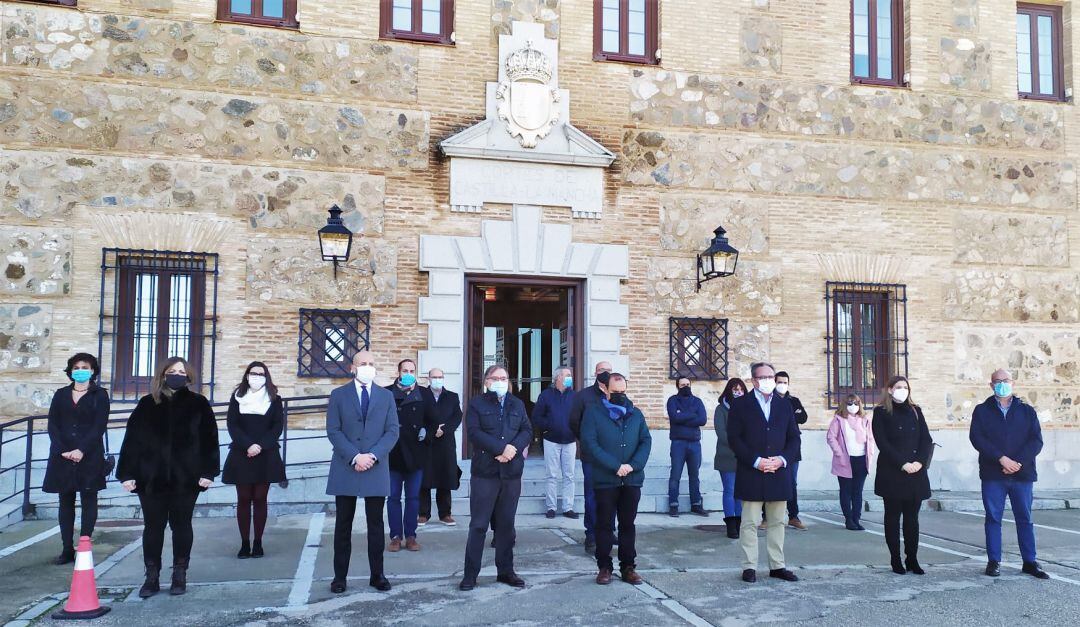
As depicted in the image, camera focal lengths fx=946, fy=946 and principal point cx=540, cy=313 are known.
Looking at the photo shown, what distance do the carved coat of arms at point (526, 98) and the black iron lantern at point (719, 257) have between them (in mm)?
2675

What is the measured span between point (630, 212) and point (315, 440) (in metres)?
5.16

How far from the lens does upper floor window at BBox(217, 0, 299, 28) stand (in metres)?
12.2

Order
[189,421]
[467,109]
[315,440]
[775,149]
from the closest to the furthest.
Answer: [189,421]
[315,440]
[467,109]
[775,149]

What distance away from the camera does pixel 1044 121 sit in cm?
1450

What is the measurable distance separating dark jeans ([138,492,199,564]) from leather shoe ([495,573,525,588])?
2330mm

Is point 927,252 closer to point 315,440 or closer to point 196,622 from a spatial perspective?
point 315,440

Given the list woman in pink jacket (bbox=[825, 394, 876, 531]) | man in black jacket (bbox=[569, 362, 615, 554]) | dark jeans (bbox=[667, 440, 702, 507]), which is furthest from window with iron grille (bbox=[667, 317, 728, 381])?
man in black jacket (bbox=[569, 362, 615, 554])

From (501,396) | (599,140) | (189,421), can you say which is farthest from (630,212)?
(189,421)

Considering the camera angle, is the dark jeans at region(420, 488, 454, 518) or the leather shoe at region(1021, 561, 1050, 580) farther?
the dark jeans at region(420, 488, 454, 518)

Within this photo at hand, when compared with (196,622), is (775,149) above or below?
above

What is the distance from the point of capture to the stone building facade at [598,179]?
11.5 m

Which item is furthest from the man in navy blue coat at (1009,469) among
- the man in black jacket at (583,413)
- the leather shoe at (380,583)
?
the leather shoe at (380,583)

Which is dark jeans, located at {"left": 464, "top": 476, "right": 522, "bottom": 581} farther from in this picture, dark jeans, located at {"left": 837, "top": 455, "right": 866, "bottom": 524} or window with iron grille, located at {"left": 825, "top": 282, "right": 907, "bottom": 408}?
window with iron grille, located at {"left": 825, "top": 282, "right": 907, "bottom": 408}

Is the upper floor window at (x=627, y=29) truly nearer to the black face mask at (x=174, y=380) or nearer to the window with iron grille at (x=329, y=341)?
the window with iron grille at (x=329, y=341)
